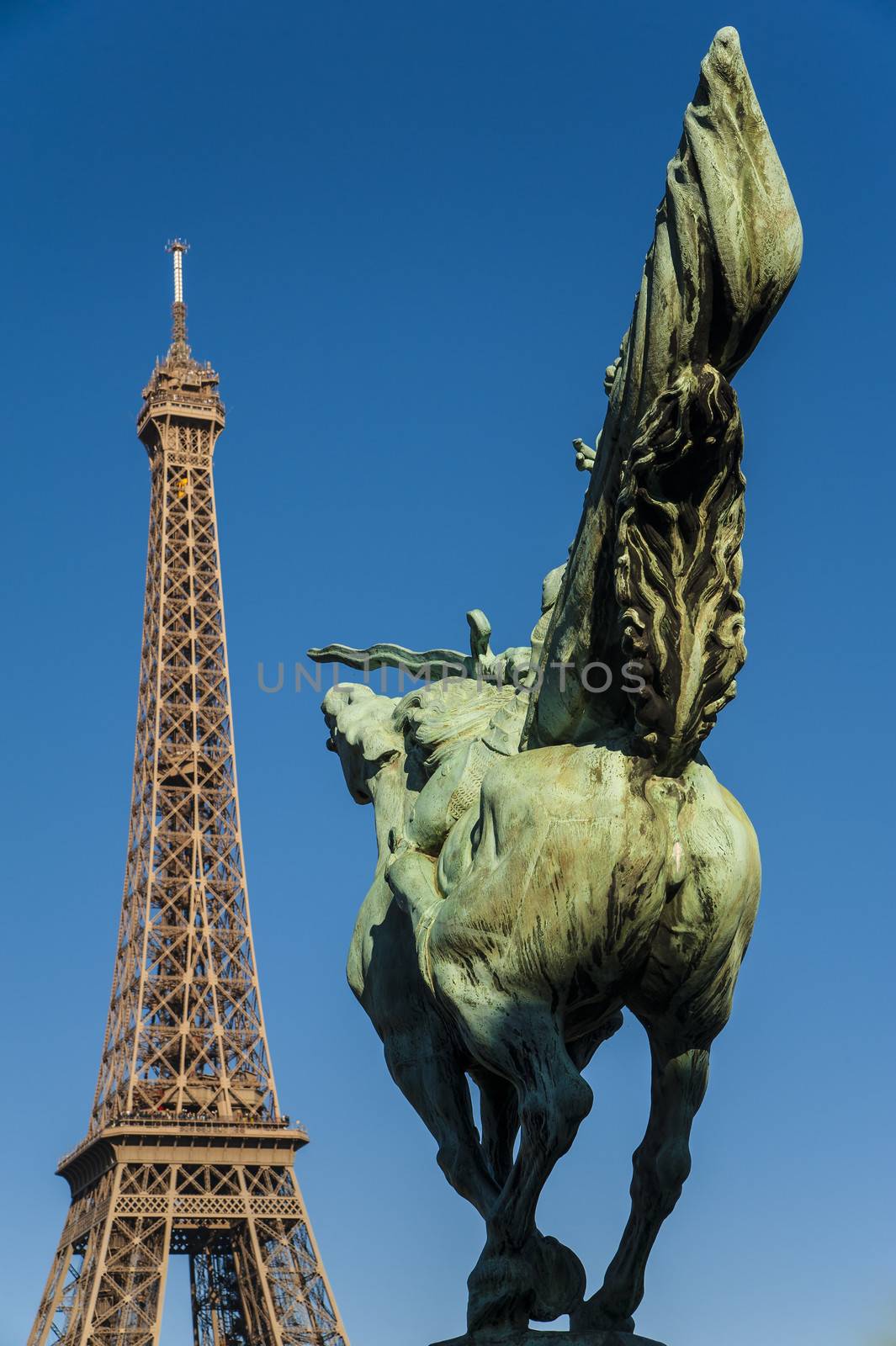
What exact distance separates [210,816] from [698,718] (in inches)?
2381

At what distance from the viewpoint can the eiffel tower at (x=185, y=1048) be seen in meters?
55.2

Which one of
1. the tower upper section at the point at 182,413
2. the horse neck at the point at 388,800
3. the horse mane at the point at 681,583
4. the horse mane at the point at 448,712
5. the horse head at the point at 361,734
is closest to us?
the horse mane at the point at 681,583

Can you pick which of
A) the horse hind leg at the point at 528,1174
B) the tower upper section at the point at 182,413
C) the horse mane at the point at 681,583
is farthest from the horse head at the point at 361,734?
the tower upper section at the point at 182,413

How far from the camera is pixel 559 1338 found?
22.2 feet

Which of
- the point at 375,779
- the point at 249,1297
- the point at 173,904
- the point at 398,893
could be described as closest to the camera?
the point at 398,893

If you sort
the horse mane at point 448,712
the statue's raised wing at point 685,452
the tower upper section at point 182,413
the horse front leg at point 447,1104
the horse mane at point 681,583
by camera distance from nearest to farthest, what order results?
the statue's raised wing at point 685,452, the horse mane at point 681,583, the horse front leg at point 447,1104, the horse mane at point 448,712, the tower upper section at point 182,413

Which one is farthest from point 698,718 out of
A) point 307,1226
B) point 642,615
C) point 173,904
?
point 173,904

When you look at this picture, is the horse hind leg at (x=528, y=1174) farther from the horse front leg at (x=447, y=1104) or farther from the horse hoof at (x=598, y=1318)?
the horse front leg at (x=447, y=1104)

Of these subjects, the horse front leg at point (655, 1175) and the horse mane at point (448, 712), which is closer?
the horse front leg at point (655, 1175)

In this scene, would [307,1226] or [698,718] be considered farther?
[307,1226]

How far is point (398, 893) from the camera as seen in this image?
299 inches

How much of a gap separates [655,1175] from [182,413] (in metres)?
65.8

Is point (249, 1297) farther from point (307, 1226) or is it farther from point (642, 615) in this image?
point (642, 615)

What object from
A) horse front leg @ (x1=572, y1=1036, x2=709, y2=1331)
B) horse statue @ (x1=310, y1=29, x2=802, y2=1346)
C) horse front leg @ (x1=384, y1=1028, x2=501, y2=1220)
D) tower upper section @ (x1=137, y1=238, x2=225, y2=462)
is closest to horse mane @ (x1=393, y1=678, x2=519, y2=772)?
horse statue @ (x1=310, y1=29, x2=802, y2=1346)
